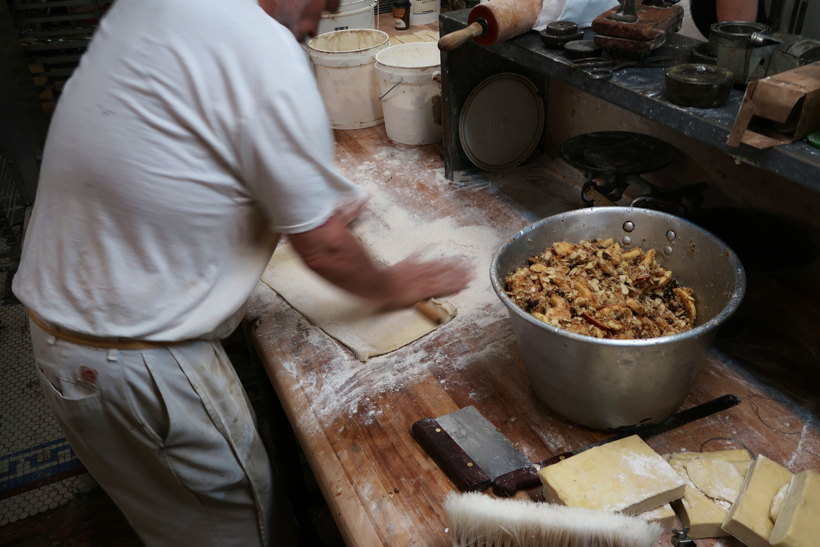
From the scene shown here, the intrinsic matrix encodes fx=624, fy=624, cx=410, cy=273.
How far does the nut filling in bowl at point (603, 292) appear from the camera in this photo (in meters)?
1.06

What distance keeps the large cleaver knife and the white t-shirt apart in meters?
0.43

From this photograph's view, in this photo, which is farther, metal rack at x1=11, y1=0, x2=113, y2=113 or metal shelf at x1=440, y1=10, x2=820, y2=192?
metal rack at x1=11, y1=0, x2=113, y2=113

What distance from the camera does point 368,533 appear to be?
3.03 ft

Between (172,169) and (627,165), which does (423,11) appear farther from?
(172,169)

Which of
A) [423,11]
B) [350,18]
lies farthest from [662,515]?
[423,11]

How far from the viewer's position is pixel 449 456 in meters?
1.01

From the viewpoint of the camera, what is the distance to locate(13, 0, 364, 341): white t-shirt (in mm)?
829

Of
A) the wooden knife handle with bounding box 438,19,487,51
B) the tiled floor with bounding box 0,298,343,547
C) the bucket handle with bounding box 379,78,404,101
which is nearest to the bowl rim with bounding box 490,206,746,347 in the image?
the wooden knife handle with bounding box 438,19,487,51

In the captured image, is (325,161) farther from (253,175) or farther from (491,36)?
(491,36)

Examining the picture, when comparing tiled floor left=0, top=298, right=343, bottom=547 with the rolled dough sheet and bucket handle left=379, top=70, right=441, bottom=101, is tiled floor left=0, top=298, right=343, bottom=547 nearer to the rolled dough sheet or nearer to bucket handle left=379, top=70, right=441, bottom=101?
the rolled dough sheet

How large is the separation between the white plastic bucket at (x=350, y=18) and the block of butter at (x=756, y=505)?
2.12 metres

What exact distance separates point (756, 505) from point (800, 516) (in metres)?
0.05

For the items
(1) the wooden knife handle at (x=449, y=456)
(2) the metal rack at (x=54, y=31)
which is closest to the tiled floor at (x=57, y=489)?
(1) the wooden knife handle at (x=449, y=456)

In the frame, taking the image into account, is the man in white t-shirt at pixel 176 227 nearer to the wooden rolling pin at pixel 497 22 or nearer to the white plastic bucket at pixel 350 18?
the wooden rolling pin at pixel 497 22
